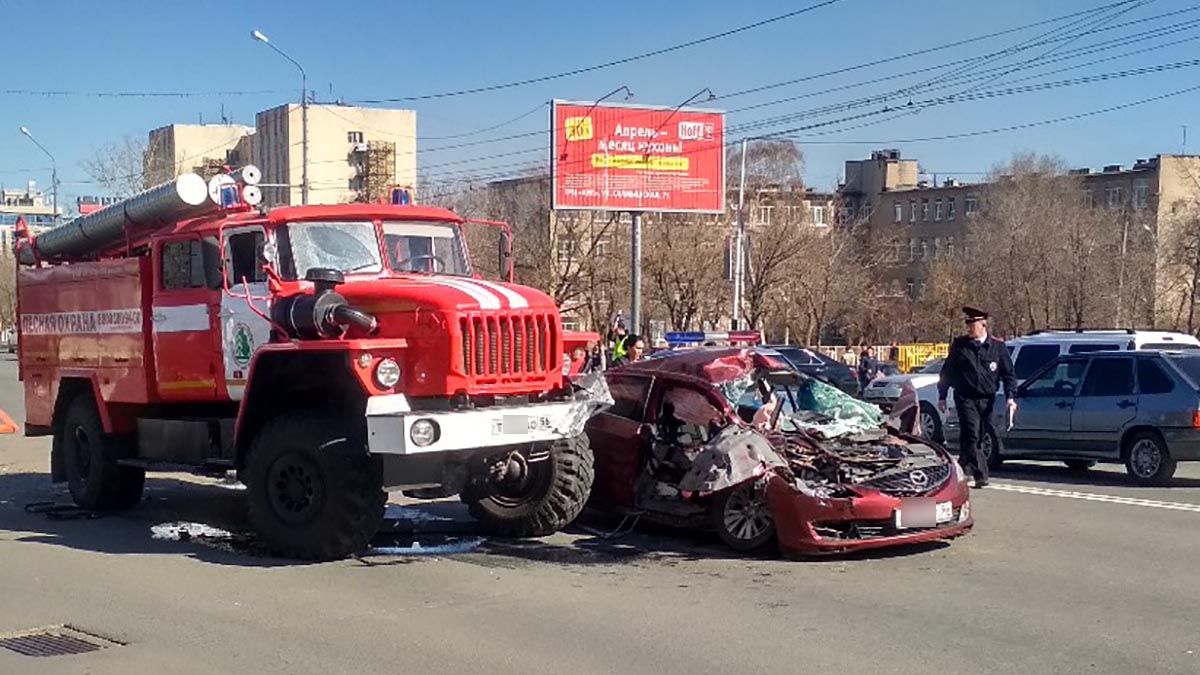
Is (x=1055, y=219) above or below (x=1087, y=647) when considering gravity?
above

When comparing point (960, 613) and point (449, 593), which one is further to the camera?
point (449, 593)

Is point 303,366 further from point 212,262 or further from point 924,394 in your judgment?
point 924,394

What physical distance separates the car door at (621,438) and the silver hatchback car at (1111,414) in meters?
7.04

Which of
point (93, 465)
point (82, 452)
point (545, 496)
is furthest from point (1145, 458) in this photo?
point (82, 452)

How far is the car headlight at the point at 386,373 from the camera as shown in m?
9.52

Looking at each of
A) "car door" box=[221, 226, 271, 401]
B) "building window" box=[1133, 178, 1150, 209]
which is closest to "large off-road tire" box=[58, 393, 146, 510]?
"car door" box=[221, 226, 271, 401]

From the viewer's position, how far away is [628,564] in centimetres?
998

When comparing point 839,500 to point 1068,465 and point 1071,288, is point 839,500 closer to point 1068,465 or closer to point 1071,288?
point 1068,465

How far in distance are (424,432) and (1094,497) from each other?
26.7 feet

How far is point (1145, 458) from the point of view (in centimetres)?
1526

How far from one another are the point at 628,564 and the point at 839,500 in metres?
1.70

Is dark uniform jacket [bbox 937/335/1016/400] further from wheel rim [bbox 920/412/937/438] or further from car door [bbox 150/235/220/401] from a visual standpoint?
car door [bbox 150/235/220/401]

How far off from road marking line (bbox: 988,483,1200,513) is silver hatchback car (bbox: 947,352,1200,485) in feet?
4.58

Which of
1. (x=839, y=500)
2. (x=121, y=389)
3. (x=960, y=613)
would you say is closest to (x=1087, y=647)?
(x=960, y=613)
